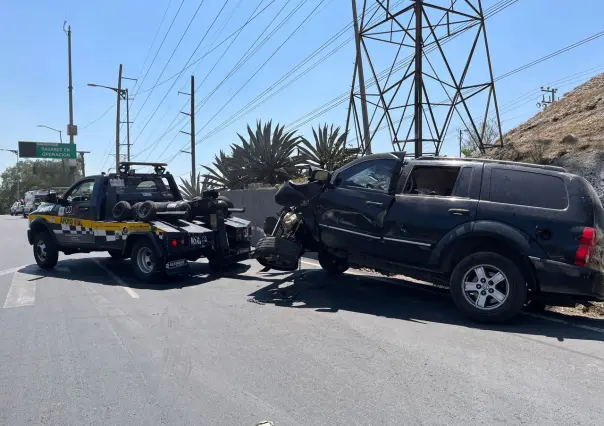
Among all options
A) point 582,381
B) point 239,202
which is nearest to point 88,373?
point 582,381

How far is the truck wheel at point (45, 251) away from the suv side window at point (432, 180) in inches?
302

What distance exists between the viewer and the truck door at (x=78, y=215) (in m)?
10.3

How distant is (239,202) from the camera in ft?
51.5

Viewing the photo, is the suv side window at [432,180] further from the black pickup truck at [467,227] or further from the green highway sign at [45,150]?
the green highway sign at [45,150]

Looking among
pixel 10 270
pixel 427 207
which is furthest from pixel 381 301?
pixel 10 270

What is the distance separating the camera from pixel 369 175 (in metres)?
7.47

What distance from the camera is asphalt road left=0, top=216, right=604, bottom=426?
3.82 meters

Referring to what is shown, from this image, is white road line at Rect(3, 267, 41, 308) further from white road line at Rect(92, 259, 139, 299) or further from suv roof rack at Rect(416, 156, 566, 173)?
suv roof rack at Rect(416, 156, 566, 173)

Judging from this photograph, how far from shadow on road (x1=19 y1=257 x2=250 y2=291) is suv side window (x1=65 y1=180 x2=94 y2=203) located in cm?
148

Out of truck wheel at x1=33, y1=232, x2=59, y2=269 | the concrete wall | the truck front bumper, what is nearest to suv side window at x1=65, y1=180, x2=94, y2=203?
truck wheel at x1=33, y1=232, x2=59, y2=269

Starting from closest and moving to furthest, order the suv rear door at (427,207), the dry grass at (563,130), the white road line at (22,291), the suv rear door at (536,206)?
1. the suv rear door at (536,206)
2. the suv rear door at (427,207)
3. the white road line at (22,291)
4. the dry grass at (563,130)

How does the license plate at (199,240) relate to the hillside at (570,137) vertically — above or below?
below

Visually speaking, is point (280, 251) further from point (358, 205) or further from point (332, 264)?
point (332, 264)

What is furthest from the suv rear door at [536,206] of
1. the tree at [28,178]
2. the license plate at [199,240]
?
the tree at [28,178]
